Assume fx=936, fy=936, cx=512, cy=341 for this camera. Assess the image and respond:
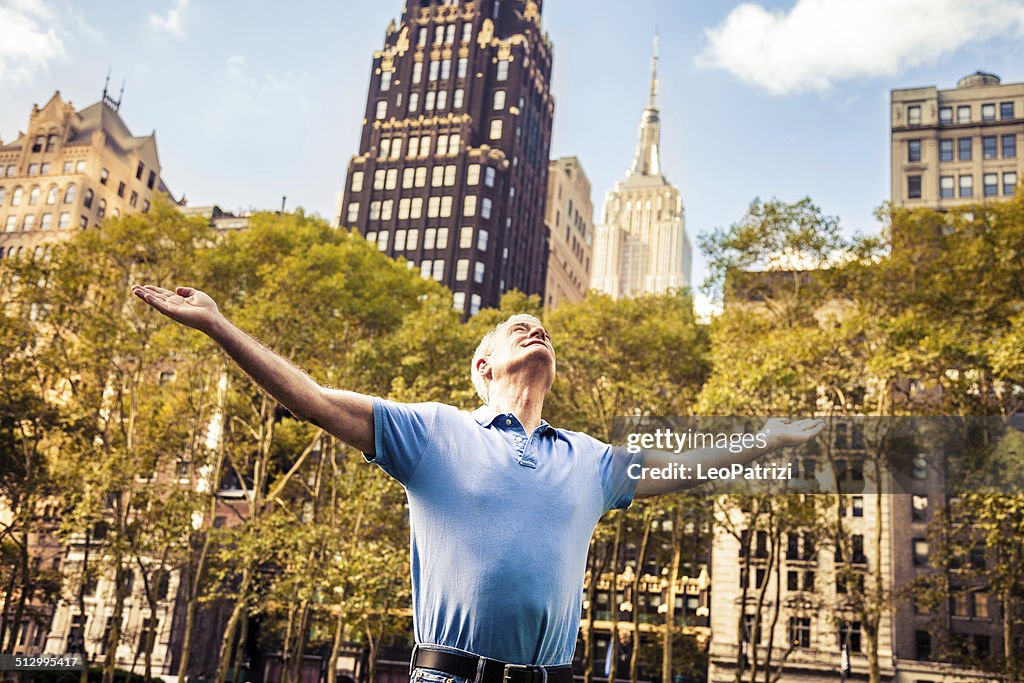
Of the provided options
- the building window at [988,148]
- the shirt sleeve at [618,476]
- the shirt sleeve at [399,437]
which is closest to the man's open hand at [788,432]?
the shirt sleeve at [618,476]

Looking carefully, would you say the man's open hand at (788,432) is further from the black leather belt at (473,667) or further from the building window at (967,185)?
the building window at (967,185)

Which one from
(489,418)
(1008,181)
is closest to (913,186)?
(1008,181)

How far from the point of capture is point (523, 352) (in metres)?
3.32

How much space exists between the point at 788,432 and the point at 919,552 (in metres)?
47.5

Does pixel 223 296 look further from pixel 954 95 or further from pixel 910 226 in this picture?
pixel 954 95

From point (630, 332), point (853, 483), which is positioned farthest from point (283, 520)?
point (853, 483)

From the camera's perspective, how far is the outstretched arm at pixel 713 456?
338 centimetres

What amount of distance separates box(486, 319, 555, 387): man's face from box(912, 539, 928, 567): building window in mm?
47668

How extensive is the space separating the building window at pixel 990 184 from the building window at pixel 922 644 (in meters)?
33.6

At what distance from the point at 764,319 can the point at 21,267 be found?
80.0 ft

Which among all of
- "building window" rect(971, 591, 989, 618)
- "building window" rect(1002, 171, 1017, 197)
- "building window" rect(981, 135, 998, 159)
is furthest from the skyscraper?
"building window" rect(971, 591, 989, 618)

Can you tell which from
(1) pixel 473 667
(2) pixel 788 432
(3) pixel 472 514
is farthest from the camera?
(2) pixel 788 432

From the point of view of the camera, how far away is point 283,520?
89.1 feet
